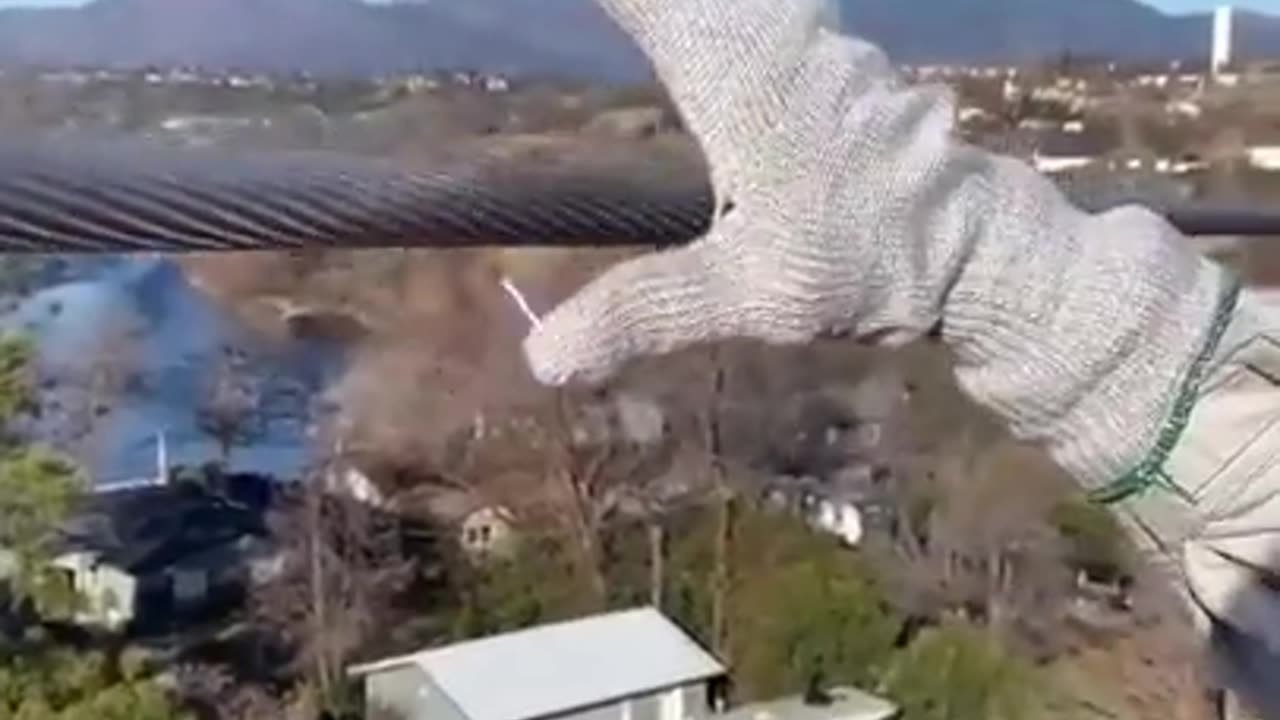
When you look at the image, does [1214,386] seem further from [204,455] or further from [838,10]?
[204,455]

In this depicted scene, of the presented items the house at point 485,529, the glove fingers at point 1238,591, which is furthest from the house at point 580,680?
the glove fingers at point 1238,591

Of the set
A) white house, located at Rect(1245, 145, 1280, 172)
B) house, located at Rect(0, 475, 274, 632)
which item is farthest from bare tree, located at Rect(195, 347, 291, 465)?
white house, located at Rect(1245, 145, 1280, 172)

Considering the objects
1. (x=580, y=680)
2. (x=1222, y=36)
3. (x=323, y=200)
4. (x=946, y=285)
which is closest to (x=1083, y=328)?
(x=946, y=285)

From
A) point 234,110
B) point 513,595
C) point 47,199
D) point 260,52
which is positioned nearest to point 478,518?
point 513,595

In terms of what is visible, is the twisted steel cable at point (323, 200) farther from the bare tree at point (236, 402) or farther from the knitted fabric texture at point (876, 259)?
the bare tree at point (236, 402)

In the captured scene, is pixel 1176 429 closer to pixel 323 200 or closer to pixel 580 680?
pixel 323 200

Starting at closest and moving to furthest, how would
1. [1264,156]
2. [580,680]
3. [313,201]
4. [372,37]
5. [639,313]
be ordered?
1. [639,313]
2. [313,201]
3. [1264,156]
4. [372,37]
5. [580,680]
